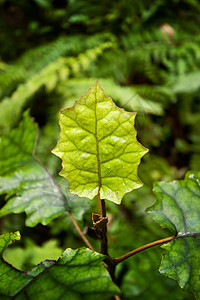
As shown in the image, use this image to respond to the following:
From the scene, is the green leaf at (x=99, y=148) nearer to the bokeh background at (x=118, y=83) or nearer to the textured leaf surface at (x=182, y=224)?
the textured leaf surface at (x=182, y=224)

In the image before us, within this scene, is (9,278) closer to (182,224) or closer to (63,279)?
(63,279)

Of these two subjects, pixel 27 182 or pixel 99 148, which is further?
pixel 27 182

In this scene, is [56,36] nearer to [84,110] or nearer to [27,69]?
[27,69]

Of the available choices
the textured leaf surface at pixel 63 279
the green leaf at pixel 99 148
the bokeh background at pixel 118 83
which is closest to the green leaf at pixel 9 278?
the textured leaf surface at pixel 63 279

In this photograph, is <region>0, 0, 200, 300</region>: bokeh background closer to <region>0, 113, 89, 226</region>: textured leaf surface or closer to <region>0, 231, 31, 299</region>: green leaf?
<region>0, 113, 89, 226</region>: textured leaf surface

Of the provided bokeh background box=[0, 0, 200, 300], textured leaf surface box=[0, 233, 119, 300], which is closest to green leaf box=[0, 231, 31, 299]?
textured leaf surface box=[0, 233, 119, 300]

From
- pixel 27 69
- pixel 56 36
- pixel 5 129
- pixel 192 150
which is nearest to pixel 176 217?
pixel 5 129

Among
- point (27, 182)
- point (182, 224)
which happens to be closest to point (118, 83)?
point (27, 182)
